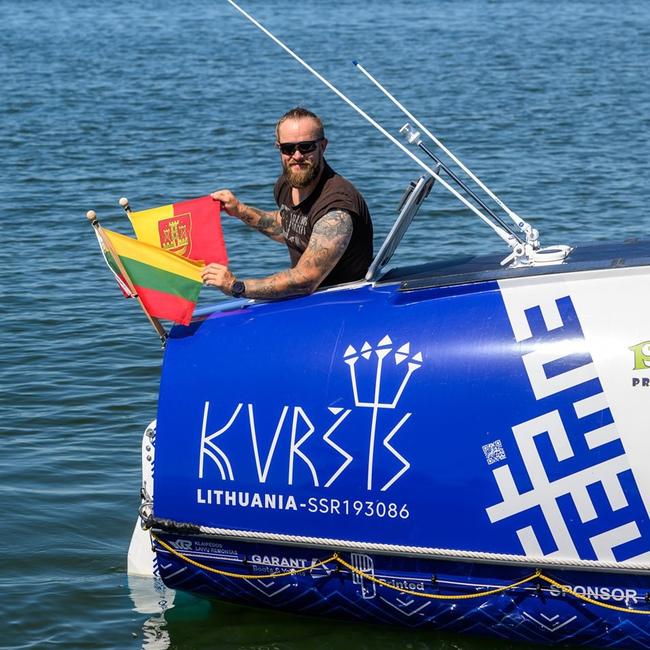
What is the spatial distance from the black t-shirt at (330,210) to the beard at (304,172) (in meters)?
0.07

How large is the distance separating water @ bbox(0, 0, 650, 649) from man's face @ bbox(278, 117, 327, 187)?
6.62 ft

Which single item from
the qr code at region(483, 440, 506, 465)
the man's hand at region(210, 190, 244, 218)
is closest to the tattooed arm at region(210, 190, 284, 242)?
the man's hand at region(210, 190, 244, 218)

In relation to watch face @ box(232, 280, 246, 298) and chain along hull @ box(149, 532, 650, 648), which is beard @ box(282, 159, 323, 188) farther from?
chain along hull @ box(149, 532, 650, 648)

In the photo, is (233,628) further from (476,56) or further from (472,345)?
(476,56)

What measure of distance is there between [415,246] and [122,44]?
66.0 feet

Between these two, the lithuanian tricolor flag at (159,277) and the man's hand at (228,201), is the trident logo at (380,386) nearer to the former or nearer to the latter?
the lithuanian tricolor flag at (159,277)

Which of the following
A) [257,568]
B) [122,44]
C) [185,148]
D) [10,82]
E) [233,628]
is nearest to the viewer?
[257,568]

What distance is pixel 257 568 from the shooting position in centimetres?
617

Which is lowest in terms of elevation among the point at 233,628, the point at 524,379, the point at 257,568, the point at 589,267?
the point at 233,628

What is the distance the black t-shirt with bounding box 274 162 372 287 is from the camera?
6176mm

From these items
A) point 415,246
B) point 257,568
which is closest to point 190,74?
point 415,246

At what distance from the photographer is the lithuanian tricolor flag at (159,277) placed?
6.23 metres

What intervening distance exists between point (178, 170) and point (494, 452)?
12.2m

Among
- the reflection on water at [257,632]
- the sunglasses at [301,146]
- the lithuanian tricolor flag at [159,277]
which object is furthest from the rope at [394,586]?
the sunglasses at [301,146]
